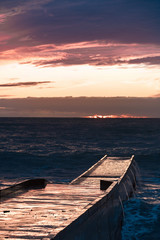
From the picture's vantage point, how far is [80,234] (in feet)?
23.2

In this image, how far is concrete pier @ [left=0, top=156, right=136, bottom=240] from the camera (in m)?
6.68

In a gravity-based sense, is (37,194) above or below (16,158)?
below

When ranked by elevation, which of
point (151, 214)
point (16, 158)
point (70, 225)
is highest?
point (16, 158)

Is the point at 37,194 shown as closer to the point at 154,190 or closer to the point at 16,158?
the point at 154,190

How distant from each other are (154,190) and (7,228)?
632 inches

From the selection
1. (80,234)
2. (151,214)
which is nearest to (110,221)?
(80,234)

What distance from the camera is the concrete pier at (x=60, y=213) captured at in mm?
6684

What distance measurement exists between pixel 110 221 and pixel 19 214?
11.3ft

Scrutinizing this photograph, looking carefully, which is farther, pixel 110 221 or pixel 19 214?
pixel 110 221

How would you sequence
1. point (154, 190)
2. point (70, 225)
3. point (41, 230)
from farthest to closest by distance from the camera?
point (154, 190) → point (41, 230) → point (70, 225)

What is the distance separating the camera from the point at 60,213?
881 cm

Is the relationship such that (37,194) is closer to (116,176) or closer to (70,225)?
(70,225)

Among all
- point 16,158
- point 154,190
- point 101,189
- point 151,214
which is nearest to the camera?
point 101,189

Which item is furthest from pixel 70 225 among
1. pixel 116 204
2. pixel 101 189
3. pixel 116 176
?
pixel 116 176
